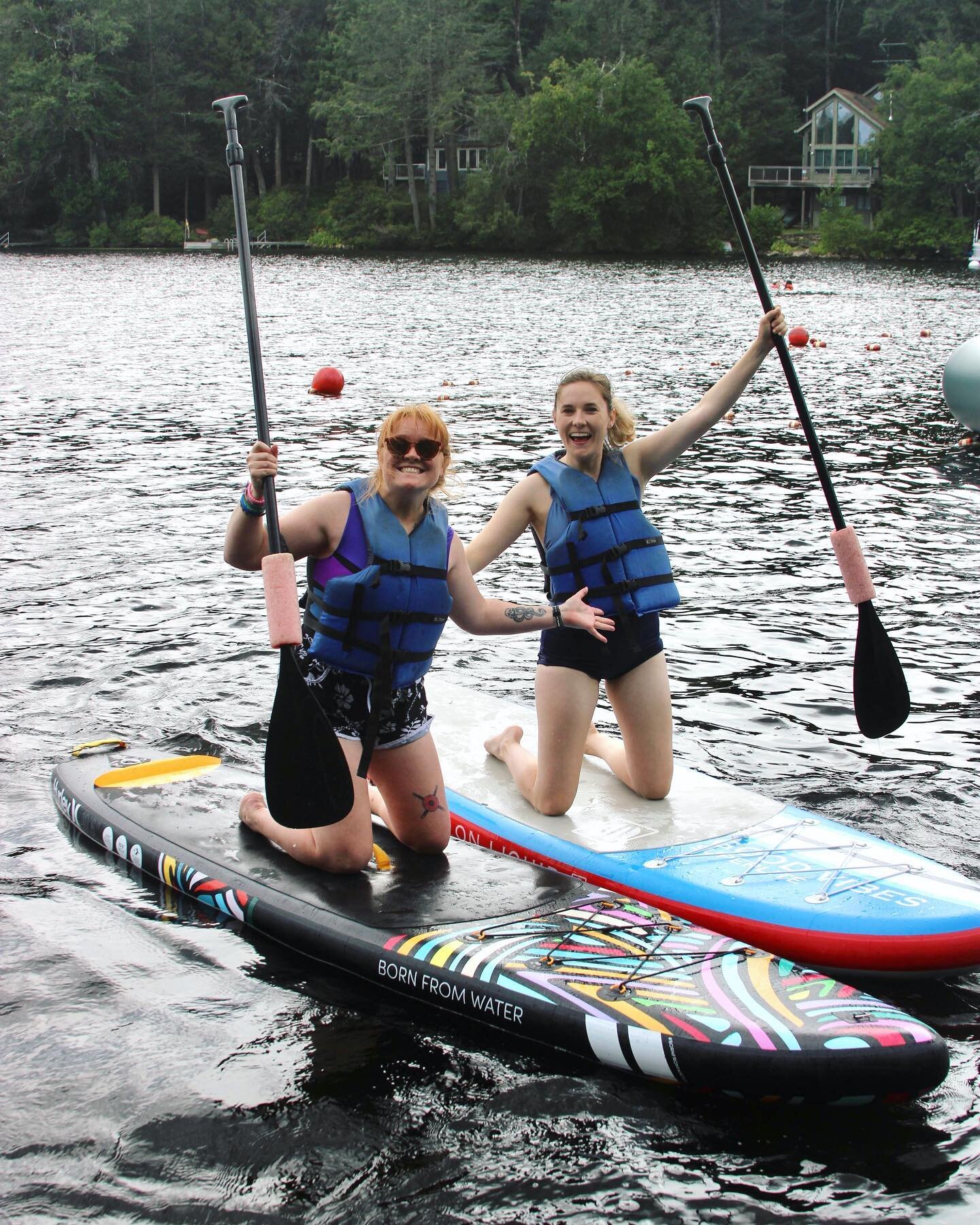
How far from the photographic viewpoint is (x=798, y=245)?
60.7 metres

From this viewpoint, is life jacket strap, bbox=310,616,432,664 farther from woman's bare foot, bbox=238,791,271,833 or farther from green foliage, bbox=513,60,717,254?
green foliage, bbox=513,60,717,254

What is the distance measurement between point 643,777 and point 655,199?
57.3m

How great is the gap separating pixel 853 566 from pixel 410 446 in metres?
2.15

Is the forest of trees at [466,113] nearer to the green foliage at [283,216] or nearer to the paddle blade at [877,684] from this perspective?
the green foliage at [283,216]

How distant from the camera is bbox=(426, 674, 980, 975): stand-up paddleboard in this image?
14.7 ft

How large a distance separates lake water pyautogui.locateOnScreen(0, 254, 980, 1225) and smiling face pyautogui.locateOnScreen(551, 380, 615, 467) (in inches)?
82.7

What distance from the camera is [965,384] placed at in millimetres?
15148

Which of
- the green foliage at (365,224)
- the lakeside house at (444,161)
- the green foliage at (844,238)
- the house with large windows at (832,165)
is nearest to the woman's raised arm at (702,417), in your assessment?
the green foliage at (844,238)

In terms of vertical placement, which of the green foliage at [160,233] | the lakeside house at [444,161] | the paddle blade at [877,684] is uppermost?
the lakeside house at [444,161]

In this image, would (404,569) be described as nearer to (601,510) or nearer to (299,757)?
(299,757)

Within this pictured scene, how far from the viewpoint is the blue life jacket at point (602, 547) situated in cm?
534

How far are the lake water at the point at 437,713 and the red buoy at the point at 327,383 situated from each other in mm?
329

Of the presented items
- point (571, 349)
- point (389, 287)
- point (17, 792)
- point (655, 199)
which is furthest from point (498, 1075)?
point (655, 199)

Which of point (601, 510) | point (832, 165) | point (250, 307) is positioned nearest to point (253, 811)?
point (601, 510)
